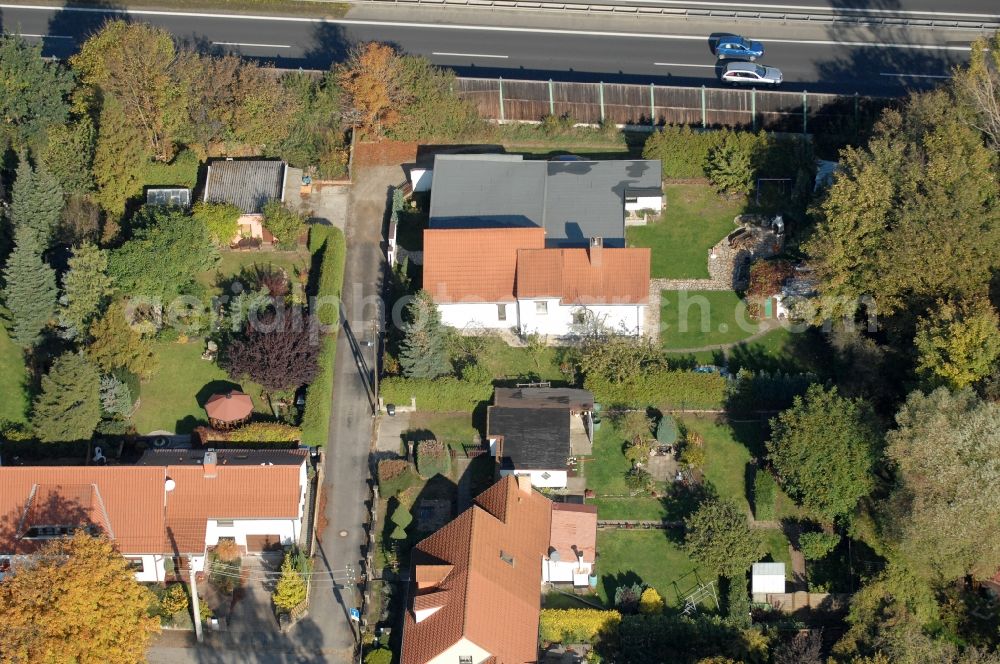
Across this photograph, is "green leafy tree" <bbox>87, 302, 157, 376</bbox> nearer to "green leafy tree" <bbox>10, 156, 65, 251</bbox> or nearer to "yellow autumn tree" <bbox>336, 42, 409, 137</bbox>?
"green leafy tree" <bbox>10, 156, 65, 251</bbox>

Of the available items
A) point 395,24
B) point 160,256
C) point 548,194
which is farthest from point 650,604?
point 395,24

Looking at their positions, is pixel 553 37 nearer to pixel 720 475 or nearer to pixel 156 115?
pixel 156 115

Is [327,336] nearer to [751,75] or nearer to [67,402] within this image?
[67,402]

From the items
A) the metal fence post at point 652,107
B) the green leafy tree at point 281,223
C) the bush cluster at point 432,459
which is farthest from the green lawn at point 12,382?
the metal fence post at point 652,107

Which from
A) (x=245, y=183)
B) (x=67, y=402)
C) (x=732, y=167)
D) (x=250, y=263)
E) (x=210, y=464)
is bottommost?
(x=210, y=464)

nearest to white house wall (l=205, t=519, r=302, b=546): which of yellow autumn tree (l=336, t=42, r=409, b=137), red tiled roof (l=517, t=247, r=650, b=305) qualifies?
red tiled roof (l=517, t=247, r=650, b=305)

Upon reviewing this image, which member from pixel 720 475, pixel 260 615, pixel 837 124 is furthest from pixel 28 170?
pixel 837 124

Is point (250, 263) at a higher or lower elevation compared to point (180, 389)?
higher
